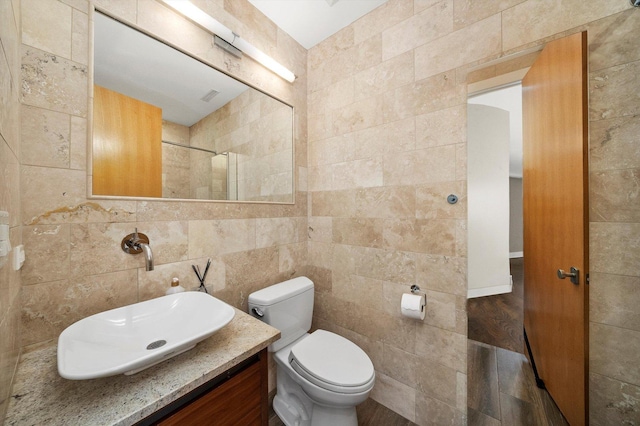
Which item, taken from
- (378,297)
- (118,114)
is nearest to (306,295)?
(378,297)

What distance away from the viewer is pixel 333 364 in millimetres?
1236

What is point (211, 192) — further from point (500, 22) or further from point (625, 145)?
point (625, 145)

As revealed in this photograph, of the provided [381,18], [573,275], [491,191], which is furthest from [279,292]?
[381,18]

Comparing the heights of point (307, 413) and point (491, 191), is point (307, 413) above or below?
below

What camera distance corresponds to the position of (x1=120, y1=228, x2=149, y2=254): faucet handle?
1.02m

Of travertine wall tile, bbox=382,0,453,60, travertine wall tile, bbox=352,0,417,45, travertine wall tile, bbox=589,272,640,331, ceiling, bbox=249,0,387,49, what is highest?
ceiling, bbox=249,0,387,49

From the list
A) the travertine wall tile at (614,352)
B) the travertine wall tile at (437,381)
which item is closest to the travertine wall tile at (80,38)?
the travertine wall tile at (437,381)

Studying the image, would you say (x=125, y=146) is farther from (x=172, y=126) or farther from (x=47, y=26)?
(x=47, y=26)

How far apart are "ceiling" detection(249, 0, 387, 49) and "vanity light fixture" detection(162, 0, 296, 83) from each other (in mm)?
339

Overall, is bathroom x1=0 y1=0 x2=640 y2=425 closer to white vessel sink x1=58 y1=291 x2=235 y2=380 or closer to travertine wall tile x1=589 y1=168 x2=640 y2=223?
travertine wall tile x1=589 y1=168 x2=640 y2=223

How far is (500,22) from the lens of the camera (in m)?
1.17

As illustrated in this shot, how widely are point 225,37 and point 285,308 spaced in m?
1.75

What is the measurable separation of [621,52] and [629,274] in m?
0.93

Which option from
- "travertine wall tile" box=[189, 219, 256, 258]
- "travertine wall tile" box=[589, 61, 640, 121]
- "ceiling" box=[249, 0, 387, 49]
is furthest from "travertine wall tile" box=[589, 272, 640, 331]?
"ceiling" box=[249, 0, 387, 49]
